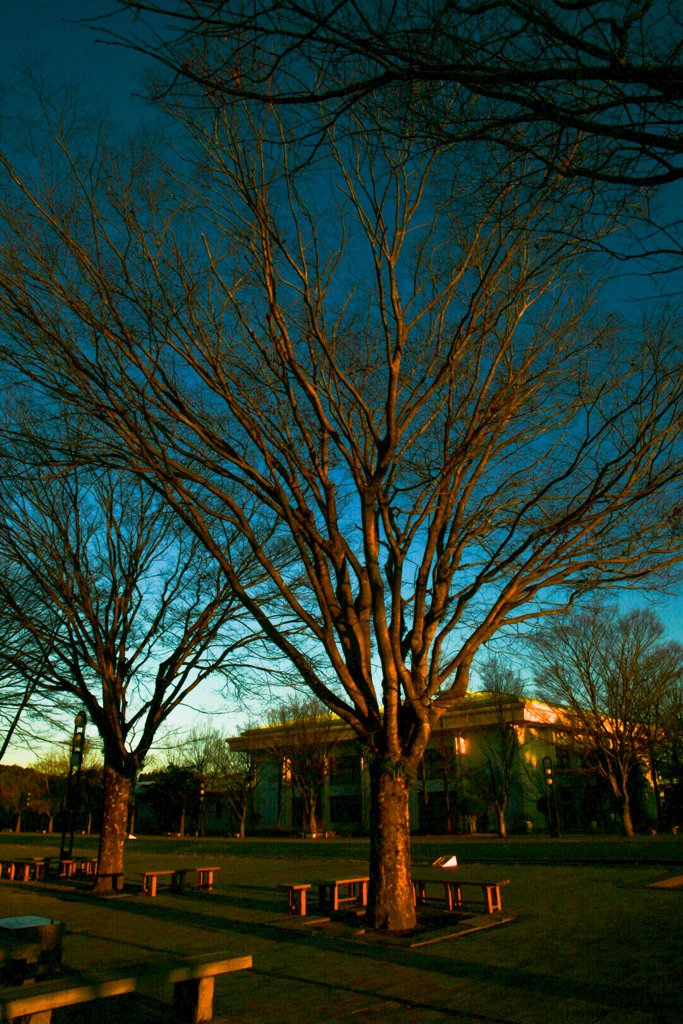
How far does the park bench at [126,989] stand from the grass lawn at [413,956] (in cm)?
35

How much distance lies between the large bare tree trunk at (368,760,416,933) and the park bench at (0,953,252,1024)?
3.43 meters

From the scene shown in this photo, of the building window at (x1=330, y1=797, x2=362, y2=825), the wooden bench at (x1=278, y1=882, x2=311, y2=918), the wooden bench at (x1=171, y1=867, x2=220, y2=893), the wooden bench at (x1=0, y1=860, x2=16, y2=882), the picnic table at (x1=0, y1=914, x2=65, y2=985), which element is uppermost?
the picnic table at (x1=0, y1=914, x2=65, y2=985)

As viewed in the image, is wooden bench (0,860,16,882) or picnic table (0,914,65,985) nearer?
picnic table (0,914,65,985)

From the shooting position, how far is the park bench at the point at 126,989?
4.59 m

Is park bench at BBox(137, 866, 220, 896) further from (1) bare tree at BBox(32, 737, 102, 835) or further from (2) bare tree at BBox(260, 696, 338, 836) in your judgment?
(1) bare tree at BBox(32, 737, 102, 835)

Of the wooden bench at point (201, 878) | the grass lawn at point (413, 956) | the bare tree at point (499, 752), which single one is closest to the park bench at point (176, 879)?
the wooden bench at point (201, 878)

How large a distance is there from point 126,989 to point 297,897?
282 inches

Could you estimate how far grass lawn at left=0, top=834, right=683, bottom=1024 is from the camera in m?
5.86

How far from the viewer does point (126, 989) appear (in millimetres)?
5055

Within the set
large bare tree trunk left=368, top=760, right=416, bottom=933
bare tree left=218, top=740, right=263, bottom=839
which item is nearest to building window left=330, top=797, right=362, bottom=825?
bare tree left=218, top=740, right=263, bottom=839

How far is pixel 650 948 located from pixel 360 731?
4046 mm

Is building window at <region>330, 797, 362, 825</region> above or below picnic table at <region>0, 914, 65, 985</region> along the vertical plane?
below

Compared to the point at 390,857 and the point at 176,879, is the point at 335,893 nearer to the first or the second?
the point at 390,857

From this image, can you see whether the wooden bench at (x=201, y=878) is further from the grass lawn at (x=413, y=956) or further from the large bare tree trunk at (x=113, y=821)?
the large bare tree trunk at (x=113, y=821)
